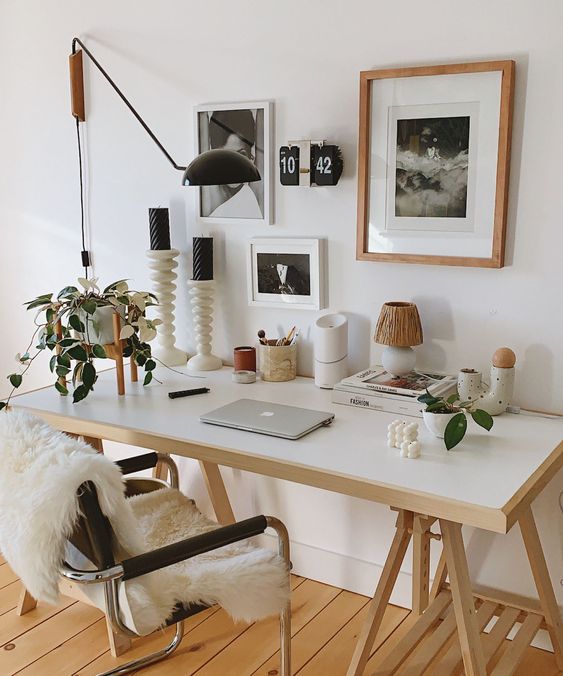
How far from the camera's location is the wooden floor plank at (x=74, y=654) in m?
2.18

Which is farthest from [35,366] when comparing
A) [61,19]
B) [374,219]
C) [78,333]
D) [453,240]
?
[453,240]

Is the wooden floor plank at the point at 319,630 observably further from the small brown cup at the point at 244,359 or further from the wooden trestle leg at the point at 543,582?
the small brown cup at the point at 244,359

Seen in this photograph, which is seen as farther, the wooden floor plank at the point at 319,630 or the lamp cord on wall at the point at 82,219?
the lamp cord on wall at the point at 82,219

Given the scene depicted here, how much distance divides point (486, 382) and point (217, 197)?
1.03 meters

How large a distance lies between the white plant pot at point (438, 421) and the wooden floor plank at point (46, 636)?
1.27 m

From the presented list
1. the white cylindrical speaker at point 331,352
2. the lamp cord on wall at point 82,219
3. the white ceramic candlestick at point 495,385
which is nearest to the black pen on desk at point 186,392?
the white cylindrical speaker at point 331,352

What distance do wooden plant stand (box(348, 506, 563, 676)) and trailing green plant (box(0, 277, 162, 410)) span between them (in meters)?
0.90

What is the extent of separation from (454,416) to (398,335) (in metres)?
0.40

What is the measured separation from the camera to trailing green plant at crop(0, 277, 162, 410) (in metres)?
2.20

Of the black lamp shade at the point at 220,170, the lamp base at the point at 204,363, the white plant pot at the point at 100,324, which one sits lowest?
the lamp base at the point at 204,363

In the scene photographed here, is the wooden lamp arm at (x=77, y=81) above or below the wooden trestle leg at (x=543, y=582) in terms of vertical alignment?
above

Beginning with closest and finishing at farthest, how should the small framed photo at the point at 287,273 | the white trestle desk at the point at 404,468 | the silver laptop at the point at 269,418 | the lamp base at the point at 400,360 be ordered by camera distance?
the white trestle desk at the point at 404,468, the silver laptop at the point at 269,418, the lamp base at the point at 400,360, the small framed photo at the point at 287,273

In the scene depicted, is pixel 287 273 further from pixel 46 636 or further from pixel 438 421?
pixel 46 636

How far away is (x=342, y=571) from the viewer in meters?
2.54
